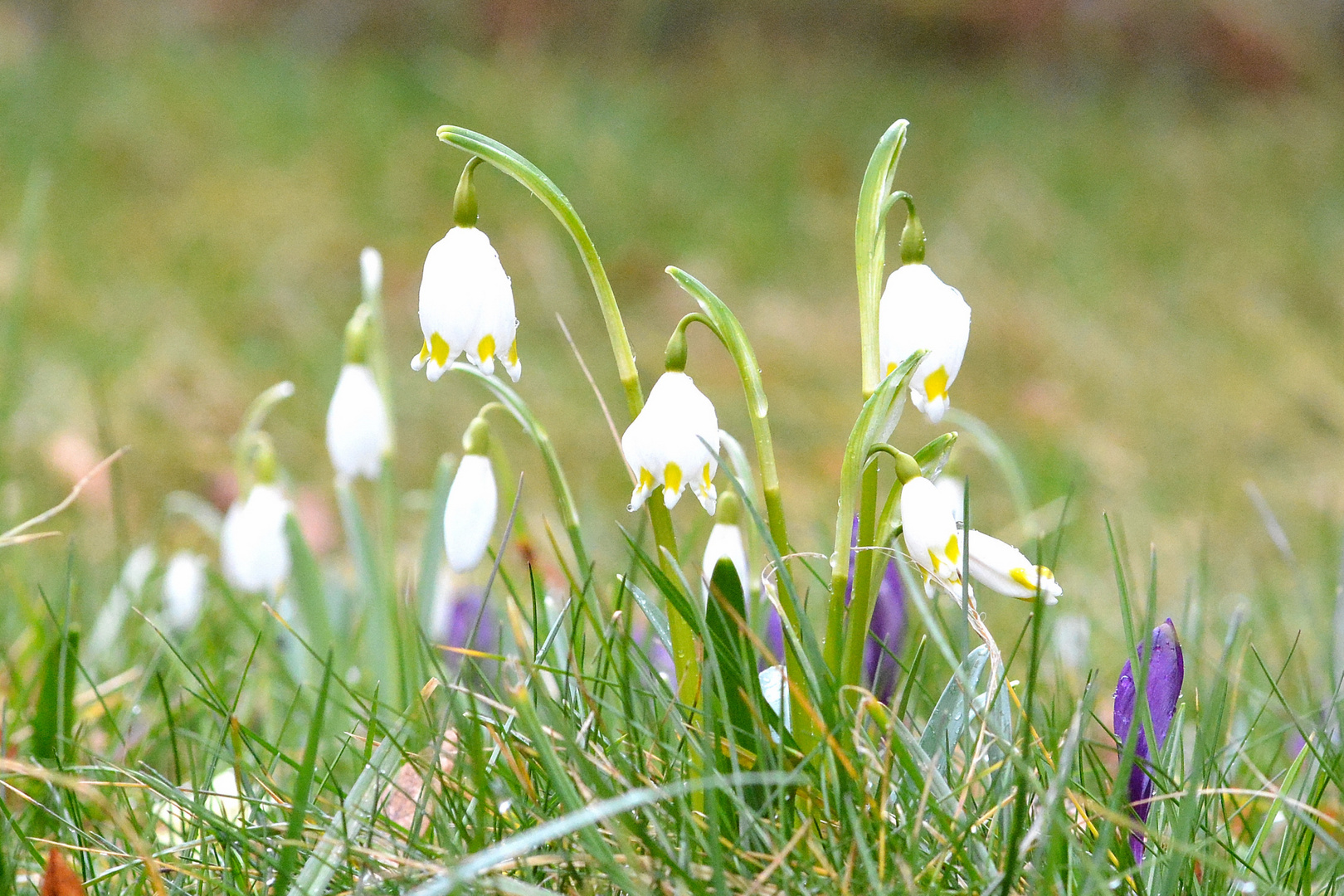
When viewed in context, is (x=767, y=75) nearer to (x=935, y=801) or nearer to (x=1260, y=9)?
(x=1260, y=9)

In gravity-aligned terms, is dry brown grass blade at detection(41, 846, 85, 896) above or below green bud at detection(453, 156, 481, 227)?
below

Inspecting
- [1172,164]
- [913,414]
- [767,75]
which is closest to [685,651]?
[913,414]

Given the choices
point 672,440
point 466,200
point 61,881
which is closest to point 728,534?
point 672,440

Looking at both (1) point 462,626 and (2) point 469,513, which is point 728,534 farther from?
Answer: (1) point 462,626

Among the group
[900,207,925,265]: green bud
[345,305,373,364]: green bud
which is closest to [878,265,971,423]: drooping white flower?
[900,207,925,265]: green bud

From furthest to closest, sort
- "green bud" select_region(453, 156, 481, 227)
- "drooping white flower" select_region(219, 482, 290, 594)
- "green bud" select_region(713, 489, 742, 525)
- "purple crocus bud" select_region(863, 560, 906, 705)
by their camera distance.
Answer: "drooping white flower" select_region(219, 482, 290, 594)
"purple crocus bud" select_region(863, 560, 906, 705)
"green bud" select_region(713, 489, 742, 525)
"green bud" select_region(453, 156, 481, 227)

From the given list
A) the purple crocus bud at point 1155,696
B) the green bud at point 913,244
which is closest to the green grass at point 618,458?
the purple crocus bud at point 1155,696

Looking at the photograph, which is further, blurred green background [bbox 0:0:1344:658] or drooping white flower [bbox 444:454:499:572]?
blurred green background [bbox 0:0:1344:658]

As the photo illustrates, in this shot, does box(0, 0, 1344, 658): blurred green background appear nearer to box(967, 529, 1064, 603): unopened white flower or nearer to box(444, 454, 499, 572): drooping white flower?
box(444, 454, 499, 572): drooping white flower
